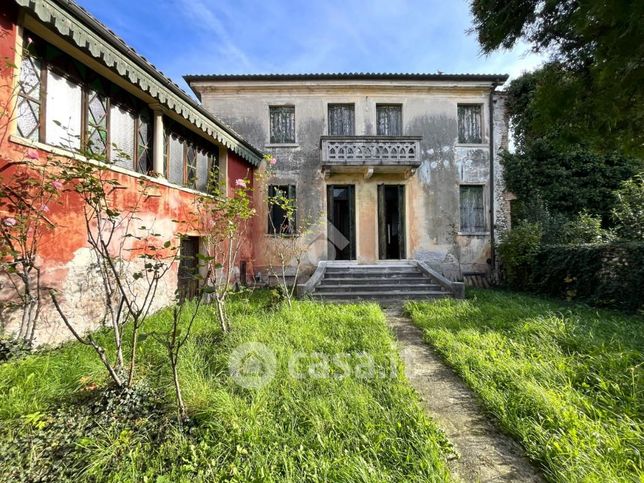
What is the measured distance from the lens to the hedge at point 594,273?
6.05 m

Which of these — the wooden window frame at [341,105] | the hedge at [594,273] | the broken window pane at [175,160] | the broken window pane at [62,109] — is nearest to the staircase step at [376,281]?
the hedge at [594,273]

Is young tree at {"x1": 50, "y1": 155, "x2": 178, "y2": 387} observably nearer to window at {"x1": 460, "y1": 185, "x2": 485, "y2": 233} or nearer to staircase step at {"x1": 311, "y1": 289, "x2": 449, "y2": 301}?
staircase step at {"x1": 311, "y1": 289, "x2": 449, "y2": 301}

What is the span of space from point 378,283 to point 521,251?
4.62 meters

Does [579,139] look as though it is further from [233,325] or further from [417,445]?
[233,325]

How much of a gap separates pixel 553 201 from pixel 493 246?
8.63 feet

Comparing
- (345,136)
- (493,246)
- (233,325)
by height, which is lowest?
(233,325)

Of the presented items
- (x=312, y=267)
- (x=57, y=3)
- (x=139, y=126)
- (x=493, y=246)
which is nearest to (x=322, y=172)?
(x=312, y=267)

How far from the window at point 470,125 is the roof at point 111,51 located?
9.06m

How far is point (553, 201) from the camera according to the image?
1019cm

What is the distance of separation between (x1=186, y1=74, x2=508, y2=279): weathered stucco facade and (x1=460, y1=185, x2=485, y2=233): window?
0.17m

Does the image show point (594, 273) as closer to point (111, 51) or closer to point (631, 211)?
point (631, 211)

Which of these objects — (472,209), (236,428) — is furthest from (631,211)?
(236,428)

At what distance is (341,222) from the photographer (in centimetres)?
1091

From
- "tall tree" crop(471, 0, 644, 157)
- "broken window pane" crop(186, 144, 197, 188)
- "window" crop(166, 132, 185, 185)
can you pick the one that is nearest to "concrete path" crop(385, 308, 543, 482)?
"tall tree" crop(471, 0, 644, 157)
